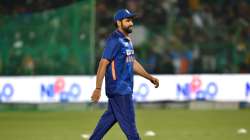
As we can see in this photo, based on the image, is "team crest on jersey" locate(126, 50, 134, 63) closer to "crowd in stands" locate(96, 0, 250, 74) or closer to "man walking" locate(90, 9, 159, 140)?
"man walking" locate(90, 9, 159, 140)

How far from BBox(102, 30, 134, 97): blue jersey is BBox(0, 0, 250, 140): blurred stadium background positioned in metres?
8.14

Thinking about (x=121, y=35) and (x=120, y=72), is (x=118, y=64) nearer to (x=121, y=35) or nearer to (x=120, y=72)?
(x=120, y=72)

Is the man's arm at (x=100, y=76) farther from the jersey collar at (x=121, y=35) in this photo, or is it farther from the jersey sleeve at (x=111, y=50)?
the jersey collar at (x=121, y=35)

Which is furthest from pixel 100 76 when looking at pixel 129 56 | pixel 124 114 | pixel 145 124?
pixel 145 124

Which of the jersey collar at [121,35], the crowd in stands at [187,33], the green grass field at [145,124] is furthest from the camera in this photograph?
the crowd in stands at [187,33]

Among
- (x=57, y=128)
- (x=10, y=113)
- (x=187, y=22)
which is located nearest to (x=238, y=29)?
(x=187, y=22)

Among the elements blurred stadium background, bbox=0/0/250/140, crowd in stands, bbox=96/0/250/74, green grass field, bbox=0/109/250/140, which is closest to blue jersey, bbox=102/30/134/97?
green grass field, bbox=0/109/250/140

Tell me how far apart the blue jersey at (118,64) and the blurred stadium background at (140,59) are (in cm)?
814

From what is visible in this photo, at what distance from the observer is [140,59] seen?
25.3 m

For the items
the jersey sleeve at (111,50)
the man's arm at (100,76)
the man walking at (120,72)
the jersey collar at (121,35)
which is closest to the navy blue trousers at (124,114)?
the man walking at (120,72)

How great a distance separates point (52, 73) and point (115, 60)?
1389cm

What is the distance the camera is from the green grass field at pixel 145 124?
14.6m

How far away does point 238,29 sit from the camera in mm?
26594

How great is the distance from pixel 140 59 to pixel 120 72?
15325 mm
